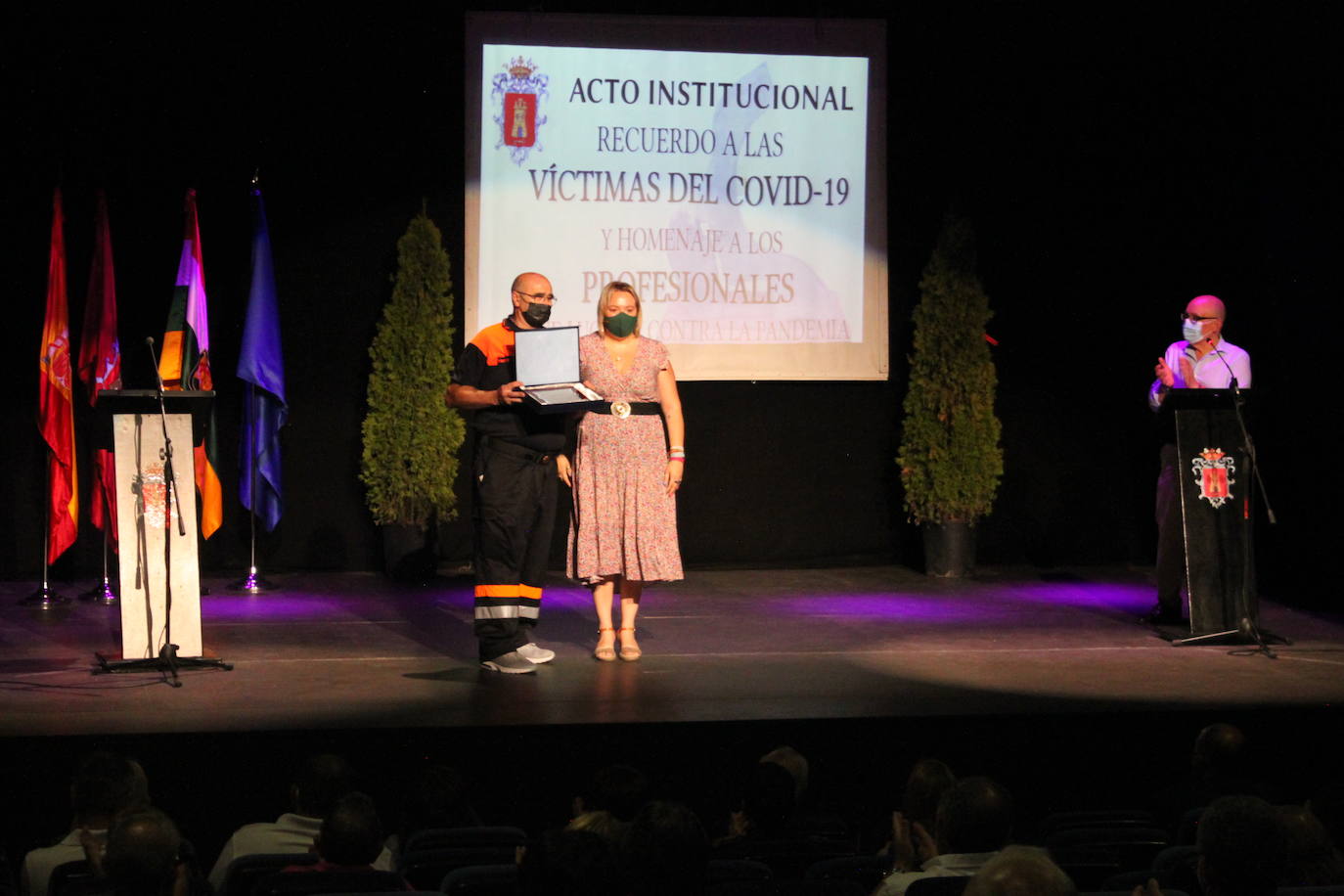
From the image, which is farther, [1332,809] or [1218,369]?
[1218,369]

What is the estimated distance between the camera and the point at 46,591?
7.76m

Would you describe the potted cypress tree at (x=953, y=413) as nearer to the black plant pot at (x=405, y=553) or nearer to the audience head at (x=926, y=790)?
the black plant pot at (x=405, y=553)

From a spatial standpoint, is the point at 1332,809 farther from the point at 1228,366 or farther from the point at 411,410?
the point at 411,410

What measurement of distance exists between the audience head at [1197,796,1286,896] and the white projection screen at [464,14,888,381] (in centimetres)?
641

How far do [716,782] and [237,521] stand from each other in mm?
4585

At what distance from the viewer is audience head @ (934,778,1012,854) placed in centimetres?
301

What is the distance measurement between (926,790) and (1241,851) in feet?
3.03

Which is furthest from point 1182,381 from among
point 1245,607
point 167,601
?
point 167,601

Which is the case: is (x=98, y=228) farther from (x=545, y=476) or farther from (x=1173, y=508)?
(x=1173, y=508)

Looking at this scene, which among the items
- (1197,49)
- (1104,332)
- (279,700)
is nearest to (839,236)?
(1104,332)

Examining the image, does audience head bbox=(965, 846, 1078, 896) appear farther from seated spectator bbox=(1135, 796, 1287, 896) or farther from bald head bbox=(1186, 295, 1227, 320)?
bald head bbox=(1186, 295, 1227, 320)

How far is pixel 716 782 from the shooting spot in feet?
16.1

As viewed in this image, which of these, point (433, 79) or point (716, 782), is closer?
point (716, 782)

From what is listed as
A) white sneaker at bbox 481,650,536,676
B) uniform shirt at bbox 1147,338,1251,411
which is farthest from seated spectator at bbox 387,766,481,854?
uniform shirt at bbox 1147,338,1251,411
